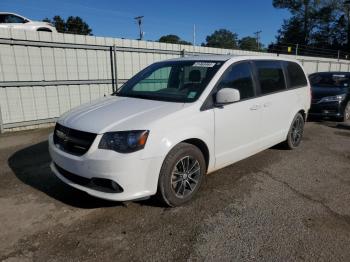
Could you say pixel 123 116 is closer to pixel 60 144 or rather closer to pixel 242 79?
pixel 60 144

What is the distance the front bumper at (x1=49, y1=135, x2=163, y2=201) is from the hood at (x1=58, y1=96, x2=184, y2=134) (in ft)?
0.74

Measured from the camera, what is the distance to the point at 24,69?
7.23 metres

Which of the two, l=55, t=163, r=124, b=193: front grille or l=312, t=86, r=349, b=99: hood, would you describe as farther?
l=312, t=86, r=349, b=99: hood

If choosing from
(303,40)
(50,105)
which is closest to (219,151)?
(50,105)

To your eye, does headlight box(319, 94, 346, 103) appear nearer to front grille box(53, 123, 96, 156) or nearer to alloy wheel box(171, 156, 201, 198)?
alloy wheel box(171, 156, 201, 198)

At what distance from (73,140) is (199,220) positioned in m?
1.60

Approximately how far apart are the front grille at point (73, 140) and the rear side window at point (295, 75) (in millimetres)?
3914

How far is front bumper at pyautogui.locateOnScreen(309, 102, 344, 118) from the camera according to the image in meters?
8.45

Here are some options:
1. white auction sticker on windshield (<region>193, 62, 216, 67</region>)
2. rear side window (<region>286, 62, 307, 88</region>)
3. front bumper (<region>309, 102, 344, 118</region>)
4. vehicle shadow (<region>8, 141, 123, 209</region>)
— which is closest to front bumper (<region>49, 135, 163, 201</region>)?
vehicle shadow (<region>8, 141, 123, 209</region>)

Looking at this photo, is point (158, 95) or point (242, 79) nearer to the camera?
point (158, 95)

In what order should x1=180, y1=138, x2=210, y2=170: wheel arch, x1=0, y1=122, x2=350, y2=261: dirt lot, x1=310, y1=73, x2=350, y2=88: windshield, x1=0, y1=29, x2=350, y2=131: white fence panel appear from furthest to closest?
1. x1=310, y1=73, x2=350, y2=88: windshield
2. x1=0, y1=29, x2=350, y2=131: white fence panel
3. x1=180, y1=138, x2=210, y2=170: wheel arch
4. x1=0, y1=122, x2=350, y2=261: dirt lot

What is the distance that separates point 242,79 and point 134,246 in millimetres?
2690

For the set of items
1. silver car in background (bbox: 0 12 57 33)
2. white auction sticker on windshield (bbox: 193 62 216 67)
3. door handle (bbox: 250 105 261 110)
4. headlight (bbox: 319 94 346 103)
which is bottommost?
headlight (bbox: 319 94 346 103)

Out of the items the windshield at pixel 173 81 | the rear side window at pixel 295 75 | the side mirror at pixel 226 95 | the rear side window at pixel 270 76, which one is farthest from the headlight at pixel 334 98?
the side mirror at pixel 226 95
